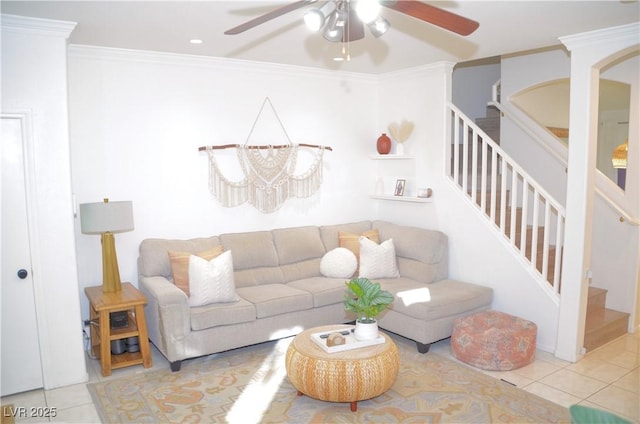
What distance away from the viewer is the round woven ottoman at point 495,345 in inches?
151

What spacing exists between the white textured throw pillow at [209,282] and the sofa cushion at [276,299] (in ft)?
0.72

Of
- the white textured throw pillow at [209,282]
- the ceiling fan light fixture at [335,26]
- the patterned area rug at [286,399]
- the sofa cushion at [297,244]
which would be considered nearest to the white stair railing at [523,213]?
the patterned area rug at [286,399]

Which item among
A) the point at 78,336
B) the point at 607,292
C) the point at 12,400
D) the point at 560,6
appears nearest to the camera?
the point at 560,6

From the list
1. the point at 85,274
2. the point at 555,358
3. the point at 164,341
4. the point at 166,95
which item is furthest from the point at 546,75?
the point at 85,274

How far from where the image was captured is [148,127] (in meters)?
4.47

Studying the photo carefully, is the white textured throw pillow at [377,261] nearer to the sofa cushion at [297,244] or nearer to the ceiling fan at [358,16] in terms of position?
the sofa cushion at [297,244]

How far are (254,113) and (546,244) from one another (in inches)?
116

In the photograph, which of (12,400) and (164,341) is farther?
(164,341)

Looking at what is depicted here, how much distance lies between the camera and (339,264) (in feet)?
15.9

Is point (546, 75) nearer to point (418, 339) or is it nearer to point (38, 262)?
point (418, 339)

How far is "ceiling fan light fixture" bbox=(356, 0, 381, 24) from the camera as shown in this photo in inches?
80.8

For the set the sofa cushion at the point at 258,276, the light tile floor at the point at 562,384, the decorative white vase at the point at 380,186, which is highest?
the decorative white vase at the point at 380,186

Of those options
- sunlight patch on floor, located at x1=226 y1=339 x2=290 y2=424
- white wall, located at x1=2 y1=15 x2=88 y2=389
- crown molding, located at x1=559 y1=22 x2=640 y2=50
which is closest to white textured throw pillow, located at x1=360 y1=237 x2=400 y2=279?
sunlight patch on floor, located at x1=226 y1=339 x2=290 y2=424

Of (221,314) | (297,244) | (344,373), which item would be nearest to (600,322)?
(344,373)
